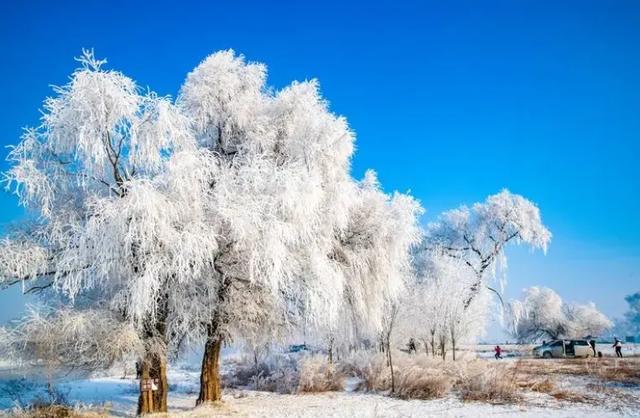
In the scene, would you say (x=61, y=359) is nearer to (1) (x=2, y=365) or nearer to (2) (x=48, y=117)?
(1) (x=2, y=365)

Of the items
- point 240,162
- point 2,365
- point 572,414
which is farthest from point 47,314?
point 572,414

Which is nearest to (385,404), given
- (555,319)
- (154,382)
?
(154,382)

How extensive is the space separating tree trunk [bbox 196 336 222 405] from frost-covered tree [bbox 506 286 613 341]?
48.7 m

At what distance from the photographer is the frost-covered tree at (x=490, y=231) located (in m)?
30.9

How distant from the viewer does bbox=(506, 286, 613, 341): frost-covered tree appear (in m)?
57.1

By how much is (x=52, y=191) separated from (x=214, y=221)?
418cm

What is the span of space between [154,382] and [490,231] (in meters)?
24.5

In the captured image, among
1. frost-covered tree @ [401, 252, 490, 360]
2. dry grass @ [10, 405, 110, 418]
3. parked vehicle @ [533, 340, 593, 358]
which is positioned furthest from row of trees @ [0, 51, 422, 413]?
parked vehicle @ [533, 340, 593, 358]

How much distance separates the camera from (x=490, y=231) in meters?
31.8

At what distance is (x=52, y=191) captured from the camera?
12.7m

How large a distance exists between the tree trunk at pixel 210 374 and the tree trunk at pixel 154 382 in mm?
1810

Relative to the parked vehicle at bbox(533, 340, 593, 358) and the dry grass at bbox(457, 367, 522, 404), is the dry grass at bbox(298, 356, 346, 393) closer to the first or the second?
the dry grass at bbox(457, 367, 522, 404)

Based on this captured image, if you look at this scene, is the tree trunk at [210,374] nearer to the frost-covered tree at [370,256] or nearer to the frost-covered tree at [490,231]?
the frost-covered tree at [370,256]

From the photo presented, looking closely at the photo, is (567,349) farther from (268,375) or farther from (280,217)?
(280,217)
